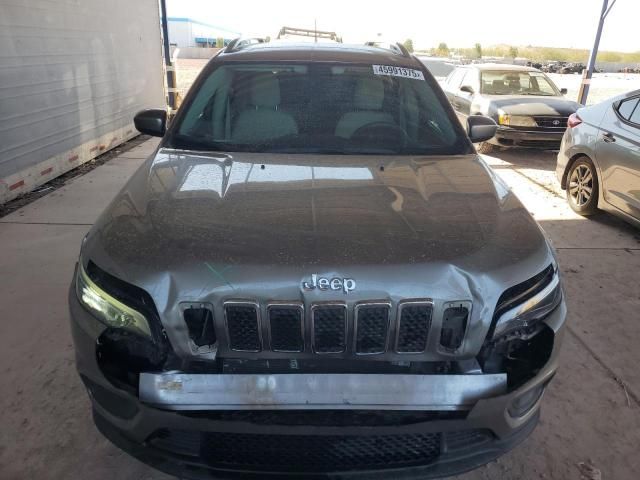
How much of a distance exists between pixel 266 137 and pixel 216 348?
154 centimetres

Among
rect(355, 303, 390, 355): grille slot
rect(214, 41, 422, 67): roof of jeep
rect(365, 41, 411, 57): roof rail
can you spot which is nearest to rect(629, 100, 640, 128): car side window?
rect(365, 41, 411, 57): roof rail

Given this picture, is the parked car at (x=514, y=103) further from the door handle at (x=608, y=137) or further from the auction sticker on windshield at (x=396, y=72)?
the auction sticker on windshield at (x=396, y=72)

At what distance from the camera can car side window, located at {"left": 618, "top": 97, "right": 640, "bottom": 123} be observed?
5.01 metres

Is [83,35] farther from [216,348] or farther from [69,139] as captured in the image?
[216,348]

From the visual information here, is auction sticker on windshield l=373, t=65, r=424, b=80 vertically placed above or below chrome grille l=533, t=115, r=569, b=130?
above

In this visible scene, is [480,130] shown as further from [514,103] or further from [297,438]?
[514,103]

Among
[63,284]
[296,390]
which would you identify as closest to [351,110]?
[296,390]

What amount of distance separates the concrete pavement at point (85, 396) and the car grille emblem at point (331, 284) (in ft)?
3.97

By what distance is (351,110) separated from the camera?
10.0 feet

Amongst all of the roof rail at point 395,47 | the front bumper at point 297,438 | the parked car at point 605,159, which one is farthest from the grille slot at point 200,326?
the parked car at point 605,159

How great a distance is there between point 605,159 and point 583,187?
1.86 ft

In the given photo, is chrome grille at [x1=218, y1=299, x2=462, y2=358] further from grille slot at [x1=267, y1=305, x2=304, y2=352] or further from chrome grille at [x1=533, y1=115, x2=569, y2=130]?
chrome grille at [x1=533, y1=115, x2=569, y2=130]

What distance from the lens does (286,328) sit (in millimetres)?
1691

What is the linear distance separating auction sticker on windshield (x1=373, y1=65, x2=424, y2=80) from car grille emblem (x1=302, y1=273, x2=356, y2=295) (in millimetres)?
1977
